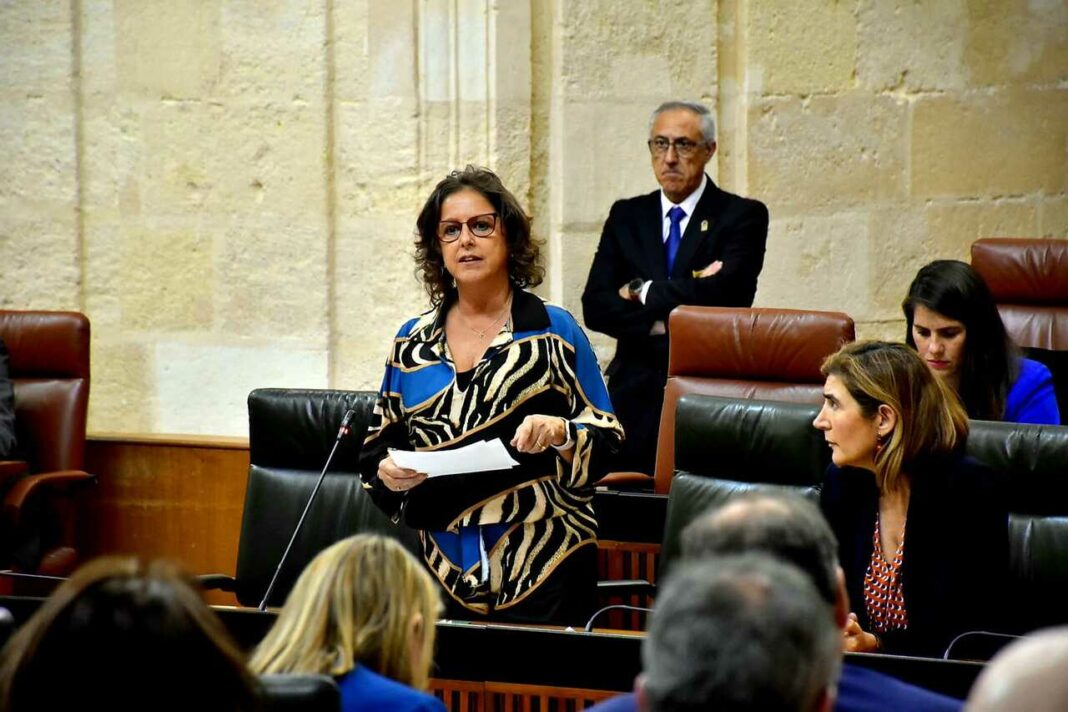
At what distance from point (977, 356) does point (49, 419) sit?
103 inches

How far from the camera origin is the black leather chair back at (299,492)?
380 cm

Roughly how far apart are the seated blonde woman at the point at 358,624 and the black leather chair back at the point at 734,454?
154 cm

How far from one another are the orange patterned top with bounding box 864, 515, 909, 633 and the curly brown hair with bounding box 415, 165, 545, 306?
34.9 inches

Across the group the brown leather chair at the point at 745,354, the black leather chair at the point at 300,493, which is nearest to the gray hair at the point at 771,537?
the black leather chair at the point at 300,493

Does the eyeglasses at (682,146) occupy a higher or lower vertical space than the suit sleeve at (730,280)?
higher

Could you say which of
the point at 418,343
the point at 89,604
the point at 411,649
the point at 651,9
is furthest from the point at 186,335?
the point at 89,604

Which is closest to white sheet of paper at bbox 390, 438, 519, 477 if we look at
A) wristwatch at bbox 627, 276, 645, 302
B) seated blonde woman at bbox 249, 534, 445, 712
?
seated blonde woman at bbox 249, 534, 445, 712

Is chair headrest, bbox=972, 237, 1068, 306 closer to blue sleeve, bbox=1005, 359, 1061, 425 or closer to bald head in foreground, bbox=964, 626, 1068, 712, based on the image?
blue sleeve, bbox=1005, 359, 1061, 425

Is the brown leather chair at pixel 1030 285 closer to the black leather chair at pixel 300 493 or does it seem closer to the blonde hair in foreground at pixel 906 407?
the blonde hair in foreground at pixel 906 407

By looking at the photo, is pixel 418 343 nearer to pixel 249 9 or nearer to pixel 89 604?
pixel 89 604

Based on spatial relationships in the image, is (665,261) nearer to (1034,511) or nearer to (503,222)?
(503,222)

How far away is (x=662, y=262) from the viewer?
188 inches

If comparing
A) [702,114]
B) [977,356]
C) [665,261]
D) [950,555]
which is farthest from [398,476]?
[702,114]

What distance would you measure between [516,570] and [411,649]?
113 cm
